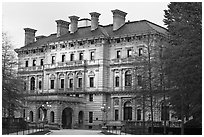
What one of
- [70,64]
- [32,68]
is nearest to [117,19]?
[70,64]

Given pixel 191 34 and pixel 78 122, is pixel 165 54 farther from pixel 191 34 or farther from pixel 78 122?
pixel 78 122

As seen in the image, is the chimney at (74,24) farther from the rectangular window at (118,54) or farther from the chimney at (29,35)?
the chimney at (29,35)

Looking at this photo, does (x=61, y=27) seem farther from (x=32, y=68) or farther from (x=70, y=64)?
(x=32, y=68)

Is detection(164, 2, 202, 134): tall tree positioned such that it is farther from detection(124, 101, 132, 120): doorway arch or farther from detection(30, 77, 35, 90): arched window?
detection(30, 77, 35, 90): arched window

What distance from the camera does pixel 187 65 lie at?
1346 inches

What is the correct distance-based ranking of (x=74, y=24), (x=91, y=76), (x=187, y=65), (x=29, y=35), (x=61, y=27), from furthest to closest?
(x=29, y=35) → (x=61, y=27) → (x=74, y=24) → (x=91, y=76) → (x=187, y=65)

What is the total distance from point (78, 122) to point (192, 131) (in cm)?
3172

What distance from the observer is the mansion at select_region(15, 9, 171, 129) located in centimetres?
6725

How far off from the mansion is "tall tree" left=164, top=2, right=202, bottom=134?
25.4 metres

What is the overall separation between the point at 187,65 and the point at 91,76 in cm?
3753

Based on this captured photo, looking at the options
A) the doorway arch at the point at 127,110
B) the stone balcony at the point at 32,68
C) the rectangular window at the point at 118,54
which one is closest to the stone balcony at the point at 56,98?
the doorway arch at the point at 127,110

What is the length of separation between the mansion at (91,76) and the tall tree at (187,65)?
2536 centimetres

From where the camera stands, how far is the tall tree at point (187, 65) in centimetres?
3359

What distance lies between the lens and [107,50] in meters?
70.6
